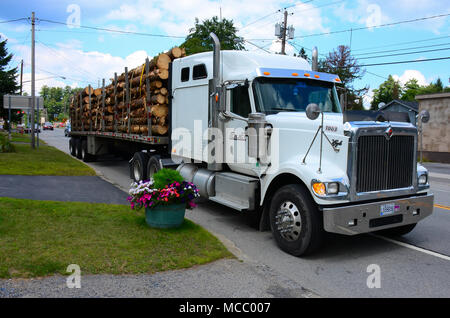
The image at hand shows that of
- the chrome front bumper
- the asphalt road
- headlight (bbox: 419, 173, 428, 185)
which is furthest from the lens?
headlight (bbox: 419, 173, 428, 185)

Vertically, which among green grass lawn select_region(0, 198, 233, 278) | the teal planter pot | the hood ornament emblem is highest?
the hood ornament emblem

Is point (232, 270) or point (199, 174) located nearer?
point (232, 270)

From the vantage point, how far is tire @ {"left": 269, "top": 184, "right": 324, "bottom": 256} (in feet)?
17.1

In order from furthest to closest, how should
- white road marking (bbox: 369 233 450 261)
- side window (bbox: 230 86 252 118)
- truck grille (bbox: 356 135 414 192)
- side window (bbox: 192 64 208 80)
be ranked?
side window (bbox: 192 64 208 80), side window (bbox: 230 86 252 118), white road marking (bbox: 369 233 450 261), truck grille (bbox: 356 135 414 192)

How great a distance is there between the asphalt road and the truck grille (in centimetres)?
99

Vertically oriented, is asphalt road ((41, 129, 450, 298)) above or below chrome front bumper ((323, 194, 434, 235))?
below

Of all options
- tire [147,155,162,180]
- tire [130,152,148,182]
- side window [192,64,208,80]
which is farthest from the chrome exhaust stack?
tire [130,152,148,182]

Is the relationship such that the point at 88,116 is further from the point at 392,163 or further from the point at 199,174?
the point at 392,163

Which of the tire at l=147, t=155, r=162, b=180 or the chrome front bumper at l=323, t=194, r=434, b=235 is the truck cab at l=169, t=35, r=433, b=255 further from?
the tire at l=147, t=155, r=162, b=180

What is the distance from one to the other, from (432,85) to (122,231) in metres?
85.7

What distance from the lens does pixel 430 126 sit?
27891 millimetres

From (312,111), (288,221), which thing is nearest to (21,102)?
(288,221)

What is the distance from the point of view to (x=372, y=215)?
522 cm

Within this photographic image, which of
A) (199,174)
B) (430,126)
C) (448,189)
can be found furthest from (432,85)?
(199,174)
